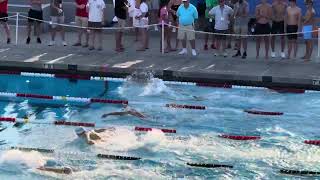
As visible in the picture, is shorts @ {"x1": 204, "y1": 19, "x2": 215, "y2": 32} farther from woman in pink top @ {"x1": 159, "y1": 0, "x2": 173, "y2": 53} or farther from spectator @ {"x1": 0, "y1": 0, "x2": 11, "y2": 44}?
spectator @ {"x1": 0, "y1": 0, "x2": 11, "y2": 44}

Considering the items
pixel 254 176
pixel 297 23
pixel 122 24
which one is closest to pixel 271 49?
pixel 297 23

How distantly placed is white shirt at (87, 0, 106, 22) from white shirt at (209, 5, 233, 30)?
2.50 m

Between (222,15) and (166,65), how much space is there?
166 centimetres

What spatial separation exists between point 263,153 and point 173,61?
5144mm

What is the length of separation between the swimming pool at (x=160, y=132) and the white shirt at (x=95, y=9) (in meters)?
1.66

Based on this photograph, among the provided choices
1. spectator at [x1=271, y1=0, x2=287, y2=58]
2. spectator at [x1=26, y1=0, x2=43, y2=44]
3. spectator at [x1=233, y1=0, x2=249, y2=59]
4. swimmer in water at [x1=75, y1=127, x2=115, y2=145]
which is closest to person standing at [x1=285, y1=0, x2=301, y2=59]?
spectator at [x1=271, y1=0, x2=287, y2=58]

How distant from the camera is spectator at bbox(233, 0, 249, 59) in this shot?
16.0 meters

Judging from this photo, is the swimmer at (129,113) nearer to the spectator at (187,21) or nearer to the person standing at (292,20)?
Result: the spectator at (187,21)

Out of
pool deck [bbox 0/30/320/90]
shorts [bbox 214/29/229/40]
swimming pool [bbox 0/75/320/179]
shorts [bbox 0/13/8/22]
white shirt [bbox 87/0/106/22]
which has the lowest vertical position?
swimming pool [bbox 0/75/320/179]

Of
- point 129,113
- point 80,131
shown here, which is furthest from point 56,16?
point 80,131

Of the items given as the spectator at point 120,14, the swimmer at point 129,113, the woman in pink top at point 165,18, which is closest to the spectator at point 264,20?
the woman in pink top at point 165,18

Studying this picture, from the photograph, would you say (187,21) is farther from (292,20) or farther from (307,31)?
(307,31)

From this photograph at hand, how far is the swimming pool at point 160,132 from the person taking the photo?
10781mm

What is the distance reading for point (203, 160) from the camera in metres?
11.1
